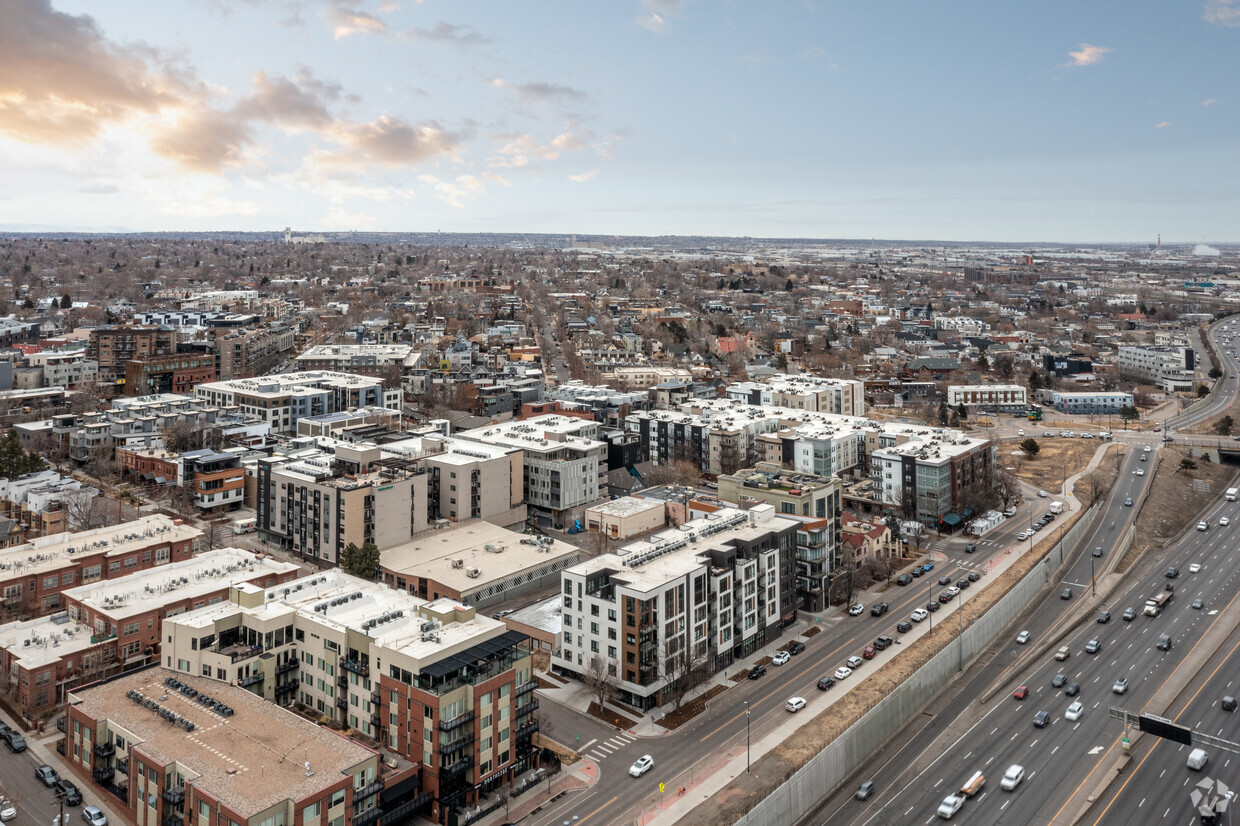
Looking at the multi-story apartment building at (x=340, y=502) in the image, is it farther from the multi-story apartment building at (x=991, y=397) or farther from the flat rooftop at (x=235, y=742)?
the multi-story apartment building at (x=991, y=397)

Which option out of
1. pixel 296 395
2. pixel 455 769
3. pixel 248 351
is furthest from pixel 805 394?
pixel 455 769

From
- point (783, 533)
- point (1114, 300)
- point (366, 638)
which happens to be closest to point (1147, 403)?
point (783, 533)

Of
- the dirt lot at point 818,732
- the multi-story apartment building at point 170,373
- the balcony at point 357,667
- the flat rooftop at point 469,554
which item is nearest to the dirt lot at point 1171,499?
the dirt lot at point 818,732

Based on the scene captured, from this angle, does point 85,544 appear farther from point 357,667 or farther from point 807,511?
point 807,511

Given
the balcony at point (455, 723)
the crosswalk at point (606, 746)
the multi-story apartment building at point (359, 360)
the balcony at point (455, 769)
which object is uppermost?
the multi-story apartment building at point (359, 360)

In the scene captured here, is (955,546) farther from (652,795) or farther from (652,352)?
(652,352)
